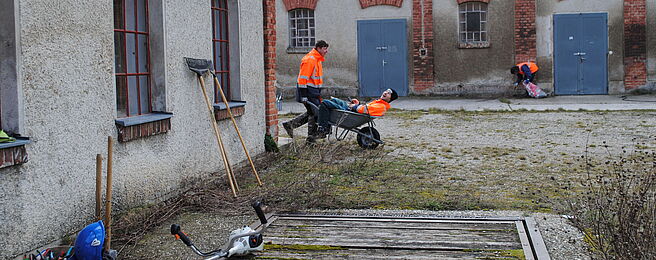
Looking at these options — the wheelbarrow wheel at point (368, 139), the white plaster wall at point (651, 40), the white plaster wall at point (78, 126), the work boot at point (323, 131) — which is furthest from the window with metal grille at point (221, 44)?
the white plaster wall at point (651, 40)

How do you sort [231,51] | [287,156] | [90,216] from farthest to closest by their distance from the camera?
[287,156], [231,51], [90,216]

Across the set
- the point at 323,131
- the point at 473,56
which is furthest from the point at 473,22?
the point at 323,131

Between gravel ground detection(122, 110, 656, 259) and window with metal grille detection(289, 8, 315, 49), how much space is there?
233 inches

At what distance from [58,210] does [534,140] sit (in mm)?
8811

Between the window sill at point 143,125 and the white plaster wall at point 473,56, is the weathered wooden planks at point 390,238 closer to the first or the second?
the window sill at point 143,125

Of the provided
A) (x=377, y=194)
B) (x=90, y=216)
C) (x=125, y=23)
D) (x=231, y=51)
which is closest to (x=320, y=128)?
(x=231, y=51)

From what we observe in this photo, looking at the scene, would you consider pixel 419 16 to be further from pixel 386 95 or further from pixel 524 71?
pixel 386 95

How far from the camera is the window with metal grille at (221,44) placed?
368 inches

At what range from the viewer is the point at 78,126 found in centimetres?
595

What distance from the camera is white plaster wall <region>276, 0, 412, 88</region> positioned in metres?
22.6

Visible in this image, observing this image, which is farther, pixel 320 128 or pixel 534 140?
pixel 534 140

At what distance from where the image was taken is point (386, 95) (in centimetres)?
1168

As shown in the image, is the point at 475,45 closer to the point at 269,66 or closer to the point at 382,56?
the point at 382,56

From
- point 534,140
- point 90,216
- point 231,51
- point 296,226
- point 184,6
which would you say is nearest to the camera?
point 90,216
